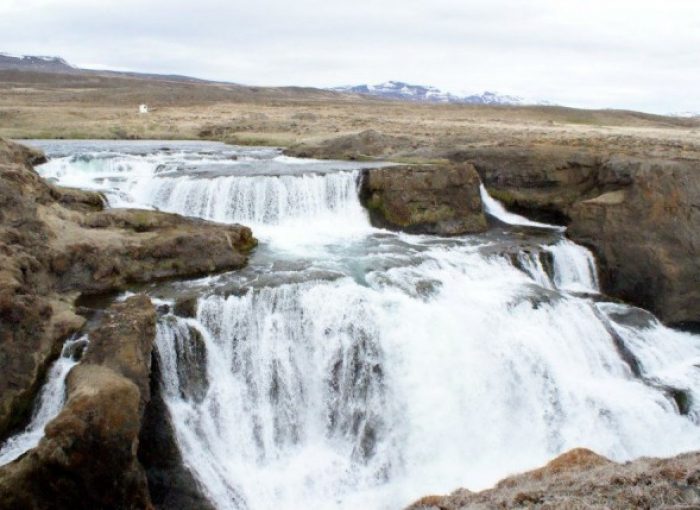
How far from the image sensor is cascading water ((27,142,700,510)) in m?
11.1

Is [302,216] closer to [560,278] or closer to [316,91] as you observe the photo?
[560,278]

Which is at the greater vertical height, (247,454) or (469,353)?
(469,353)

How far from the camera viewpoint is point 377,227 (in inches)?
781

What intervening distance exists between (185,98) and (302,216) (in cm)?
5657

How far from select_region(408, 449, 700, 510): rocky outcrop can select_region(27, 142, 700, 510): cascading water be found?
118 inches

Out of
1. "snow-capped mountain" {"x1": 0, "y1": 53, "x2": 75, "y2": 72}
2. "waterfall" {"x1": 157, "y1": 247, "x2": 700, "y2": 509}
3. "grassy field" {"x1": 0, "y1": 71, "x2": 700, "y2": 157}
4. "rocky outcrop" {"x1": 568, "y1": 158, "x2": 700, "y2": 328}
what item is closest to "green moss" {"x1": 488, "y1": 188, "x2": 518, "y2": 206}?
"rocky outcrop" {"x1": 568, "y1": 158, "x2": 700, "y2": 328}

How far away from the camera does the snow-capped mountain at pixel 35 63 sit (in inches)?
6270

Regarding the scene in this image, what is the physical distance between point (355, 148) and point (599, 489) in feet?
71.0

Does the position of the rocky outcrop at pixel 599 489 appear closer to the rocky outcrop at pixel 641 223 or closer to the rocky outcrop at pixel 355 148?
the rocky outcrop at pixel 641 223

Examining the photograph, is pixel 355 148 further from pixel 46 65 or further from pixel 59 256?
pixel 46 65

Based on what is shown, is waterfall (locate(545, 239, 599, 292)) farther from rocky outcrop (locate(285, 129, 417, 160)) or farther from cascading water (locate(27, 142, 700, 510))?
rocky outcrop (locate(285, 129, 417, 160))

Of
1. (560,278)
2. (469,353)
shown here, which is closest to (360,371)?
(469,353)

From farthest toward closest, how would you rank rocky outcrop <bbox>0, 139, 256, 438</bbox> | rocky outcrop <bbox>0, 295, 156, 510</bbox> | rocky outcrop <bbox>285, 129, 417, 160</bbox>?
rocky outcrop <bbox>285, 129, 417, 160</bbox> < rocky outcrop <bbox>0, 139, 256, 438</bbox> < rocky outcrop <bbox>0, 295, 156, 510</bbox>

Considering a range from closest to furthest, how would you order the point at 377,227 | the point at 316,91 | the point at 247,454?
the point at 247,454 → the point at 377,227 → the point at 316,91
